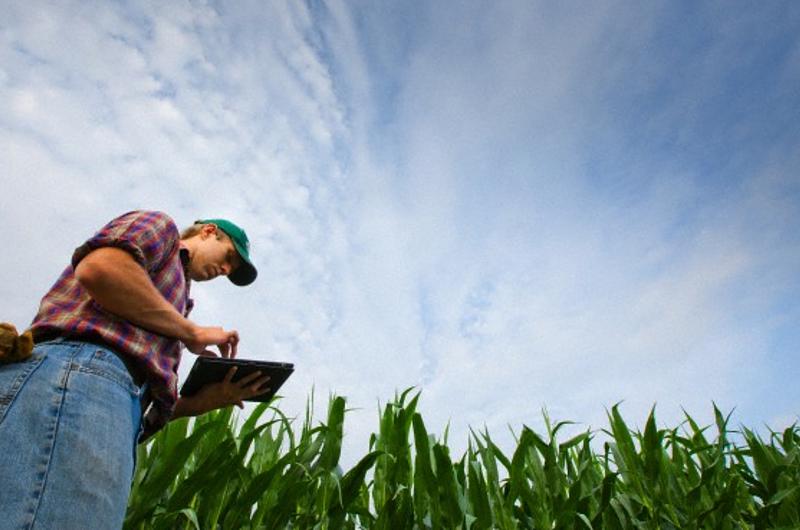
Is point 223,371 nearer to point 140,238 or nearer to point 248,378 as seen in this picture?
point 248,378

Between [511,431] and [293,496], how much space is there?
3.51ft

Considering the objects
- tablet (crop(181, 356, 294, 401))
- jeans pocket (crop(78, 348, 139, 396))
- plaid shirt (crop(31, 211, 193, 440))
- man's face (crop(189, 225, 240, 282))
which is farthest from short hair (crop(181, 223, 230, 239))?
jeans pocket (crop(78, 348, 139, 396))

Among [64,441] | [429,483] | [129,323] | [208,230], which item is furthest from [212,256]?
[429,483]

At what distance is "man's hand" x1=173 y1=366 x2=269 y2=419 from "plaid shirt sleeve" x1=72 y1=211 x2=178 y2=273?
1.15 feet

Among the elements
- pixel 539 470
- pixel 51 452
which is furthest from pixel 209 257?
pixel 539 470

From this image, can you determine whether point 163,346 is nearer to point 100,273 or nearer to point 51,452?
point 100,273

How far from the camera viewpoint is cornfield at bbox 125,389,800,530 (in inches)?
75.7

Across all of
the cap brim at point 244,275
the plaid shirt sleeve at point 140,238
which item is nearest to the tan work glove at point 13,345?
the plaid shirt sleeve at point 140,238

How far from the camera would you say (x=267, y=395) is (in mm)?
1437

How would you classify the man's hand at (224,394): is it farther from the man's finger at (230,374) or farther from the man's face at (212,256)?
the man's face at (212,256)

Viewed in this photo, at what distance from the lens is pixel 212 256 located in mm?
1377

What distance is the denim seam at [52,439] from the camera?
78 centimetres

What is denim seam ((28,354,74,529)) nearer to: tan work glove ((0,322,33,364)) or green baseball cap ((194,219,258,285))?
tan work glove ((0,322,33,364))

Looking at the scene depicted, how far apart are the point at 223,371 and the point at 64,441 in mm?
481
